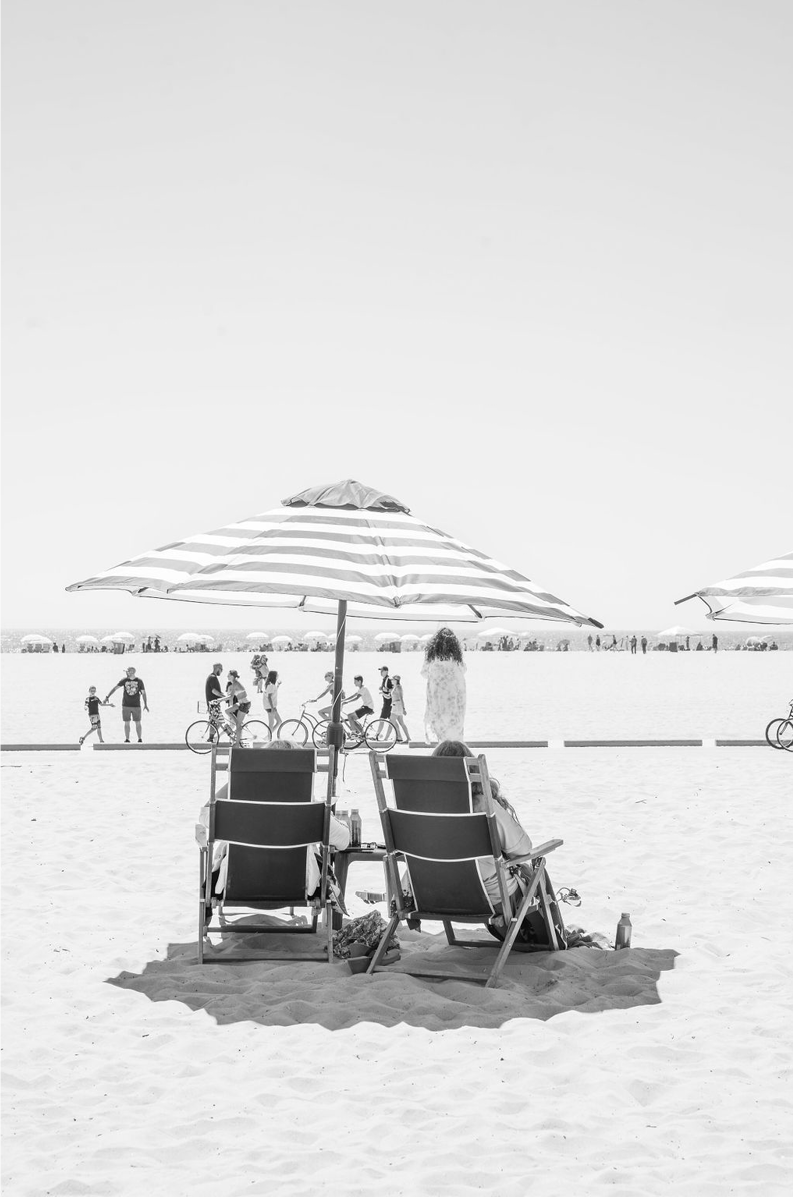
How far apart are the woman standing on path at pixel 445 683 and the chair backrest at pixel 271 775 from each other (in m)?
5.39

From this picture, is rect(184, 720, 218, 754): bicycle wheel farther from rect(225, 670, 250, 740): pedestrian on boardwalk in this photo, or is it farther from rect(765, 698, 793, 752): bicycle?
rect(765, 698, 793, 752): bicycle

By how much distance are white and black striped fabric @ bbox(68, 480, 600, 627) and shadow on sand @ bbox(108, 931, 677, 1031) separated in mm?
1568

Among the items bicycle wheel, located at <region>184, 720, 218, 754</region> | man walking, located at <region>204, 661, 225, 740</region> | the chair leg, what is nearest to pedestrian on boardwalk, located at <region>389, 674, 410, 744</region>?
man walking, located at <region>204, 661, 225, 740</region>

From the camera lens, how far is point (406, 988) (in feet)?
15.6

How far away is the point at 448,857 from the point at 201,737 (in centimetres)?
1182

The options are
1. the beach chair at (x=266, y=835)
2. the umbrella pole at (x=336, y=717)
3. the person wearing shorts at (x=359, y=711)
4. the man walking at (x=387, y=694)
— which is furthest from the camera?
the man walking at (x=387, y=694)

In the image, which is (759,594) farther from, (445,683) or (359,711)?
(359,711)

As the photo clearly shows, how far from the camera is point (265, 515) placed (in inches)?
229

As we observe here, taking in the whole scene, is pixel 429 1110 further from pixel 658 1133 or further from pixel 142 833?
pixel 142 833

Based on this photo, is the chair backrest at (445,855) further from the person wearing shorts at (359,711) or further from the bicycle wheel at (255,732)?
the person wearing shorts at (359,711)

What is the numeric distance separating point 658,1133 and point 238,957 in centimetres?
242

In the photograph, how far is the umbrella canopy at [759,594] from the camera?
6.91 metres

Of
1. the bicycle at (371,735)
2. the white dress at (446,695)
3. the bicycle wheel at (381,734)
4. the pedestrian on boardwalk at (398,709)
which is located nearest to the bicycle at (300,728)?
the bicycle at (371,735)

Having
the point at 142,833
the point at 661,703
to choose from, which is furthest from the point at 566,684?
the point at 142,833
